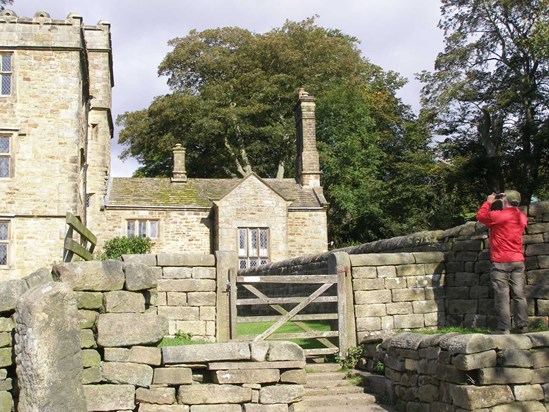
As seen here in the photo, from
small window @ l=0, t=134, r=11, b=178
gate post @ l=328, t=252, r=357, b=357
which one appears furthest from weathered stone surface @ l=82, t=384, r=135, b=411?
small window @ l=0, t=134, r=11, b=178

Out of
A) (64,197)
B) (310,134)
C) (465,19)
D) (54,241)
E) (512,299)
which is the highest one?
(465,19)

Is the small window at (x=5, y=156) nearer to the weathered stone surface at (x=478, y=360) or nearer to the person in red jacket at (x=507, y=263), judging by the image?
the person in red jacket at (x=507, y=263)

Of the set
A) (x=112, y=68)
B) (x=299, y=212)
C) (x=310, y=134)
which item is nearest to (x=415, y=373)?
(x=299, y=212)

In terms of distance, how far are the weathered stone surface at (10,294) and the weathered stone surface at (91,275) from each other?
42cm

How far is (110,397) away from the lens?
7746 mm

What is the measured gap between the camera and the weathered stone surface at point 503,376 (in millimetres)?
7914

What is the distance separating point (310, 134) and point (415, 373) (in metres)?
24.3

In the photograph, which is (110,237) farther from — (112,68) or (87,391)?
(87,391)

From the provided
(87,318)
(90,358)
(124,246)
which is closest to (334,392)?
(90,358)

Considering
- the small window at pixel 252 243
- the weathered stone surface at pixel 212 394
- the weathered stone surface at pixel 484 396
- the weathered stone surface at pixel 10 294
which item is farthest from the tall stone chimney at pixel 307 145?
the weathered stone surface at pixel 10 294

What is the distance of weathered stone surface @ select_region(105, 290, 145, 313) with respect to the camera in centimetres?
780

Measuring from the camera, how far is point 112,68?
33.7m

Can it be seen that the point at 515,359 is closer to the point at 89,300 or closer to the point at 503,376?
the point at 503,376

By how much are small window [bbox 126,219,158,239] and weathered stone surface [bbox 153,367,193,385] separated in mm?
22189
